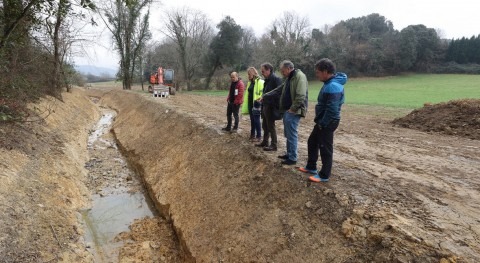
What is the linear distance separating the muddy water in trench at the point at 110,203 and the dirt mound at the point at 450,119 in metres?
10.8

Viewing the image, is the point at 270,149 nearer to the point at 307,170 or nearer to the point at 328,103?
the point at 307,170

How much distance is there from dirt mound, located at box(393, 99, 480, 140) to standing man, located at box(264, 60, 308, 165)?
324 inches

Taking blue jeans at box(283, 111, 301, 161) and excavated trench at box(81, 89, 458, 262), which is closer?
excavated trench at box(81, 89, 458, 262)

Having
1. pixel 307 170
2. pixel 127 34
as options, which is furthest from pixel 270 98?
pixel 127 34

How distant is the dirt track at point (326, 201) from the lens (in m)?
4.23

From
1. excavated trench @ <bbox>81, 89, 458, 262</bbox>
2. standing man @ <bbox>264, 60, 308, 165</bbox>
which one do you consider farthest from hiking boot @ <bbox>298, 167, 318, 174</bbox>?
standing man @ <bbox>264, 60, 308, 165</bbox>

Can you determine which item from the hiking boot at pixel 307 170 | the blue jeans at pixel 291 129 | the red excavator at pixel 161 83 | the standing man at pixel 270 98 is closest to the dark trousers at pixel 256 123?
the standing man at pixel 270 98

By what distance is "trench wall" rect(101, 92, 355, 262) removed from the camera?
485cm

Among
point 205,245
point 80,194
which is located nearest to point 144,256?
point 205,245

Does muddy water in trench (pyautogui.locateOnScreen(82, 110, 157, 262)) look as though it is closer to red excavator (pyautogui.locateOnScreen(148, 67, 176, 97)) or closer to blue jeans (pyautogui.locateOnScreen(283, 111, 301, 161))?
blue jeans (pyautogui.locateOnScreen(283, 111, 301, 161))

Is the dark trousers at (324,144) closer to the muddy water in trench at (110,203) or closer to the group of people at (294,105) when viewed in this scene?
the group of people at (294,105)

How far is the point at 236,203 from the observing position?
6.47 metres

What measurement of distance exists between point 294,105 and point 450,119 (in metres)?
9.89

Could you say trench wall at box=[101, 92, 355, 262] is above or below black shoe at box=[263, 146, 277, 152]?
below
